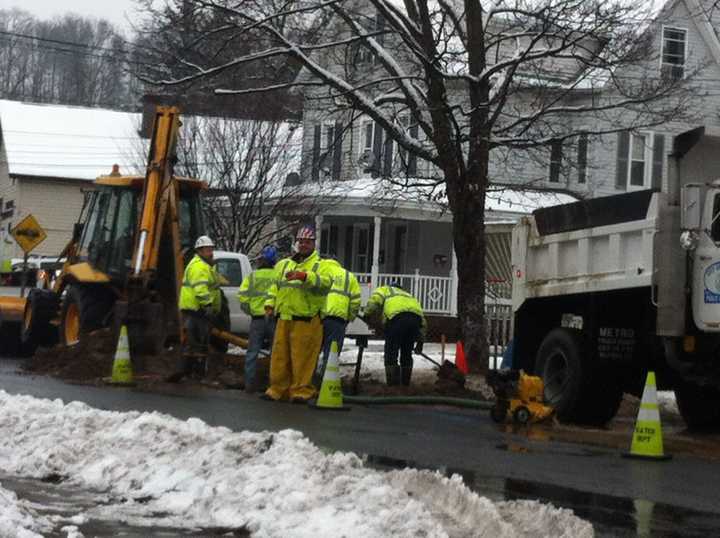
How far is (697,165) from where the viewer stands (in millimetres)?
13648

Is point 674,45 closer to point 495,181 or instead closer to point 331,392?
point 495,181

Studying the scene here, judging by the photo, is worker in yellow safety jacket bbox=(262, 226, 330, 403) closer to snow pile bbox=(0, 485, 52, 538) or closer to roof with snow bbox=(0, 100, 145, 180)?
snow pile bbox=(0, 485, 52, 538)

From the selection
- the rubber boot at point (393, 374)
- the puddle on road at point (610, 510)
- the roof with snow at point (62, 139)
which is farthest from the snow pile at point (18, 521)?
the roof with snow at point (62, 139)

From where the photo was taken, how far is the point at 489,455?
11.7 meters

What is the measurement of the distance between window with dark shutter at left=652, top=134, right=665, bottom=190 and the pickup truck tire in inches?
895

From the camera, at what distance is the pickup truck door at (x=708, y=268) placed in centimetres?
1316

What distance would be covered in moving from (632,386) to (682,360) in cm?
187

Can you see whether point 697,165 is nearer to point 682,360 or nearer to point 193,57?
point 682,360

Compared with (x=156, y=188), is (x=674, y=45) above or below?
above

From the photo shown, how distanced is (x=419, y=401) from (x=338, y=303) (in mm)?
1453

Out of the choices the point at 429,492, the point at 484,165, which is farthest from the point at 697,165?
the point at 484,165

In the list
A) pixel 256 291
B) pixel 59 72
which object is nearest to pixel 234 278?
pixel 256 291

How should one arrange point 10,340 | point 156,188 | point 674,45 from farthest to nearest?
point 674,45 < point 10,340 < point 156,188

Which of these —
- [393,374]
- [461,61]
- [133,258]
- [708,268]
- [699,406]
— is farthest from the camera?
[461,61]
